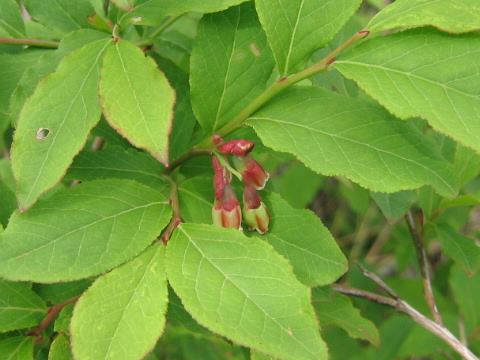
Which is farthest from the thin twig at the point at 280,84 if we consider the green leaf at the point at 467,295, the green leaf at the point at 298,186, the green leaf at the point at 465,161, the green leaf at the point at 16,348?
the green leaf at the point at 298,186

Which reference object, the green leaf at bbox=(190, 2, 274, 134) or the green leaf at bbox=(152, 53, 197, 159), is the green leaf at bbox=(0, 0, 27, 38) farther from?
the green leaf at bbox=(190, 2, 274, 134)

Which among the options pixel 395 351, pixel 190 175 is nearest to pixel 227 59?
pixel 190 175

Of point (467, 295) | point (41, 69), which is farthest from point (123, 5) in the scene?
point (467, 295)

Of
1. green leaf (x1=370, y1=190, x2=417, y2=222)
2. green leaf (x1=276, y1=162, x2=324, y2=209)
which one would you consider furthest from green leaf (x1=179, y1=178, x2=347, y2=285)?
green leaf (x1=276, y1=162, x2=324, y2=209)

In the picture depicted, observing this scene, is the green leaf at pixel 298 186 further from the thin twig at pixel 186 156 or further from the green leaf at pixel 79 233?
the green leaf at pixel 79 233

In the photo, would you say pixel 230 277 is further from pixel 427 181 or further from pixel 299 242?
pixel 427 181

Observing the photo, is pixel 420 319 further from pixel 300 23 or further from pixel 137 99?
pixel 137 99
